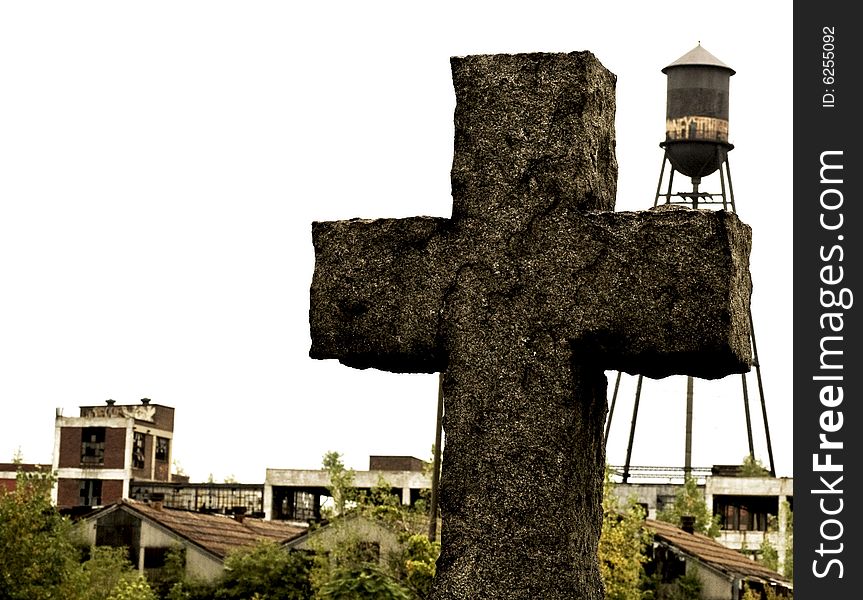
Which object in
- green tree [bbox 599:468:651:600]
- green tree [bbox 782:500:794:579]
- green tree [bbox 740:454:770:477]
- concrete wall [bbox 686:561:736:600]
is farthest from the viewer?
green tree [bbox 740:454:770:477]

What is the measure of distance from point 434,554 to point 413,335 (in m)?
28.7

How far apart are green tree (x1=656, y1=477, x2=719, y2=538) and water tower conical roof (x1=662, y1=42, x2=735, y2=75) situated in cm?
1583

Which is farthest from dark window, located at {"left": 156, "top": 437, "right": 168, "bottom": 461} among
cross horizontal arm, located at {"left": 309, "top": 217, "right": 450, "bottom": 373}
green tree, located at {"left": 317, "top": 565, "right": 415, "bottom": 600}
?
cross horizontal arm, located at {"left": 309, "top": 217, "right": 450, "bottom": 373}

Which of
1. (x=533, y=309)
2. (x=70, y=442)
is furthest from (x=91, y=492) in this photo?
(x=533, y=309)

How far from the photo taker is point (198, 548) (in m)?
56.0

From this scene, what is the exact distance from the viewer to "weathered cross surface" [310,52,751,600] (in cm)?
733

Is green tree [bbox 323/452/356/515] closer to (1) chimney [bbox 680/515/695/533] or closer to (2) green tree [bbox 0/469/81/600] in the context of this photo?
(2) green tree [bbox 0/469/81/600]

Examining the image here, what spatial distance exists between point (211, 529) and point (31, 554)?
17.9 metres

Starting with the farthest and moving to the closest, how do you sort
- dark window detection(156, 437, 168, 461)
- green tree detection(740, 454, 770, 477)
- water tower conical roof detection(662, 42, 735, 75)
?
1. dark window detection(156, 437, 168, 461)
2. green tree detection(740, 454, 770, 477)
3. water tower conical roof detection(662, 42, 735, 75)

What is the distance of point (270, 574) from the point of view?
166 ft

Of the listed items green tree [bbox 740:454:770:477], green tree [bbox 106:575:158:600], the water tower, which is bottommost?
green tree [bbox 106:575:158:600]

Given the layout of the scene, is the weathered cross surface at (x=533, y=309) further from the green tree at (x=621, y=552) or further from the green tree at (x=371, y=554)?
the green tree at (x=621, y=552)

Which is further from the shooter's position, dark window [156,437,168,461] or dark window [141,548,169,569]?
dark window [156,437,168,461]

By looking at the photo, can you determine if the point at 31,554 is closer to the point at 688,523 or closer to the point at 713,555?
the point at 713,555
